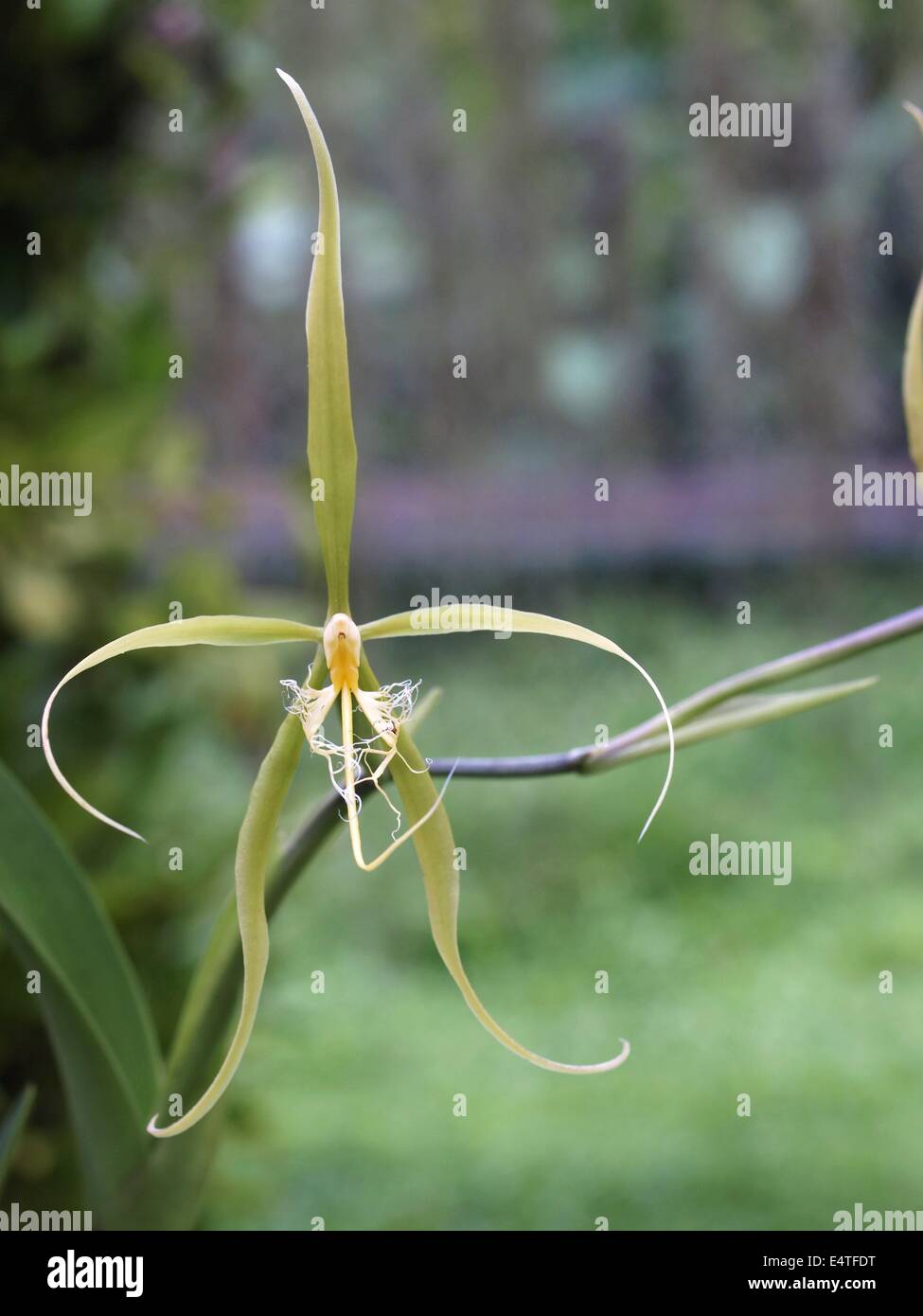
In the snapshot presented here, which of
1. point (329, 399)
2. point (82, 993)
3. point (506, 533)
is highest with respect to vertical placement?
point (506, 533)

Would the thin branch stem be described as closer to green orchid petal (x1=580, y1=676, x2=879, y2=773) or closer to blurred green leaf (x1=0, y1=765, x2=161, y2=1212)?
green orchid petal (x1=580, y1=676, x2=879, y2=773)

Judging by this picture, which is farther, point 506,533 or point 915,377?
point 506,533

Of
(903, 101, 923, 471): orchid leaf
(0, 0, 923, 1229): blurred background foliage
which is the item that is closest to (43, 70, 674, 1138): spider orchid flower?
(903, 101, 923, 471): orchid leaf

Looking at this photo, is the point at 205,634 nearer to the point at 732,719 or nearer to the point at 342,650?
the point at 342,650

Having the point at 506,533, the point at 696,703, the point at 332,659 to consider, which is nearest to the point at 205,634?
the point at 332,659

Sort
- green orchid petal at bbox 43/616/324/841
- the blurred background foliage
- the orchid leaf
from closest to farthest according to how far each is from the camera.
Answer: green orchid petal at bbox 43/616/324/841 → the orchid leaf → the blurred background foliage

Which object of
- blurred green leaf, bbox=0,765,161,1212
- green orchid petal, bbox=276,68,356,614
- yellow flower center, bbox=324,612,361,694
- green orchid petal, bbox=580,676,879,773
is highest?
green orchid petal, bbox=276,68,356,614
